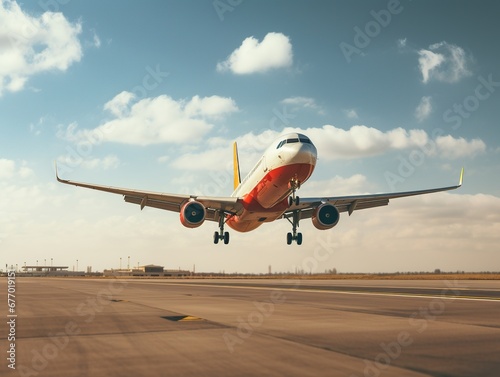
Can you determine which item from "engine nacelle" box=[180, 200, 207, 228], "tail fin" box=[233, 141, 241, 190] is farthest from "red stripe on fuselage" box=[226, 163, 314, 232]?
"tail fin" box=[233, 141, 241, 190]

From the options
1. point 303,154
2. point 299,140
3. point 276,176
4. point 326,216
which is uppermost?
point 299,140

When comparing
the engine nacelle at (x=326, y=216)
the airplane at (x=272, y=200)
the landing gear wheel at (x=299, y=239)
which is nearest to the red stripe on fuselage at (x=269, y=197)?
the airplane at (x=272, y=200)

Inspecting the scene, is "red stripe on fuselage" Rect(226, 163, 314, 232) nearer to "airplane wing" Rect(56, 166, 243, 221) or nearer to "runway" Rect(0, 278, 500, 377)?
"airplane wing" Rect(56, 166, 243, 221)

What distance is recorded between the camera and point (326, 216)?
4141 centimetres

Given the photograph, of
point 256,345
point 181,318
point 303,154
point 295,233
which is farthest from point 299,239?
A: point 256,345

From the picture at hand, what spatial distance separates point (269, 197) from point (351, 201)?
35.1 feet

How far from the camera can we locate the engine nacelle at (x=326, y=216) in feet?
135

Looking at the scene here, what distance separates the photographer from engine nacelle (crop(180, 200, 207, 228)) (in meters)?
38.8

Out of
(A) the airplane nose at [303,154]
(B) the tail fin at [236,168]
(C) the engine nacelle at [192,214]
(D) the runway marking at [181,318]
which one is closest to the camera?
(D) the runway marking at [181,318]

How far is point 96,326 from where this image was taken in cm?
1002

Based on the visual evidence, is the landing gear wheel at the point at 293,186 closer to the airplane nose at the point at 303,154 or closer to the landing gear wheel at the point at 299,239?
the airplane nose at the point at 303,154

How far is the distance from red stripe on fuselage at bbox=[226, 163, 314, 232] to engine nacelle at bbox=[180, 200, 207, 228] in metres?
3.94

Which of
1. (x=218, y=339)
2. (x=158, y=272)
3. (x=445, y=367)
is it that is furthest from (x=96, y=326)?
(x=158, y=272)

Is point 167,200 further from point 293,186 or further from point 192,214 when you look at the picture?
point 293,186
